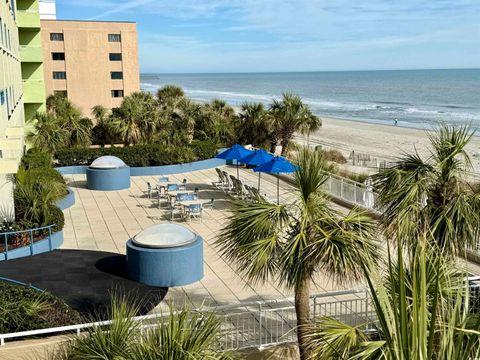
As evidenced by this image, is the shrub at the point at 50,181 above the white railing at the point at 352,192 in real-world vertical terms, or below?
above

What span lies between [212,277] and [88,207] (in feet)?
26.3

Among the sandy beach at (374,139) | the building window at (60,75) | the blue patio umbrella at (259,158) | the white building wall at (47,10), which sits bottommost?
the sandy beach at (374,139)

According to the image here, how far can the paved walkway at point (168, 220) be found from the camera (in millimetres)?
11359

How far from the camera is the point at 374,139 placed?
56.1m

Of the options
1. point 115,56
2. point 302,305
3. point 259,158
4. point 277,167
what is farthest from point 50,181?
point 115,56

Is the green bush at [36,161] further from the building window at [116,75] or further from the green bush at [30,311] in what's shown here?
the building window at [116,75]

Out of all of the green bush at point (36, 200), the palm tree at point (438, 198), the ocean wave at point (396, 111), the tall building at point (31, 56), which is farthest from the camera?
the ocean wave at point (396, 111)

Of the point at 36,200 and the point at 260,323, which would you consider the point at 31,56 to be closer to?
the point at 36,200

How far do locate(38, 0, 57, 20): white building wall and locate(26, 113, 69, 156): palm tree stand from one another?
112 feet

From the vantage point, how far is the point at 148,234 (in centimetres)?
1191

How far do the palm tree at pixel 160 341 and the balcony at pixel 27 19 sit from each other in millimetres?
30157

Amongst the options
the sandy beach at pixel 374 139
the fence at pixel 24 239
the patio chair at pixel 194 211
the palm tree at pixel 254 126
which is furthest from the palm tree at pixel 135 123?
the sandy beach at pixel 374 139

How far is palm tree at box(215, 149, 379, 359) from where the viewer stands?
6.83 metres

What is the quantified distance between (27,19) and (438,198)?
3046cm
